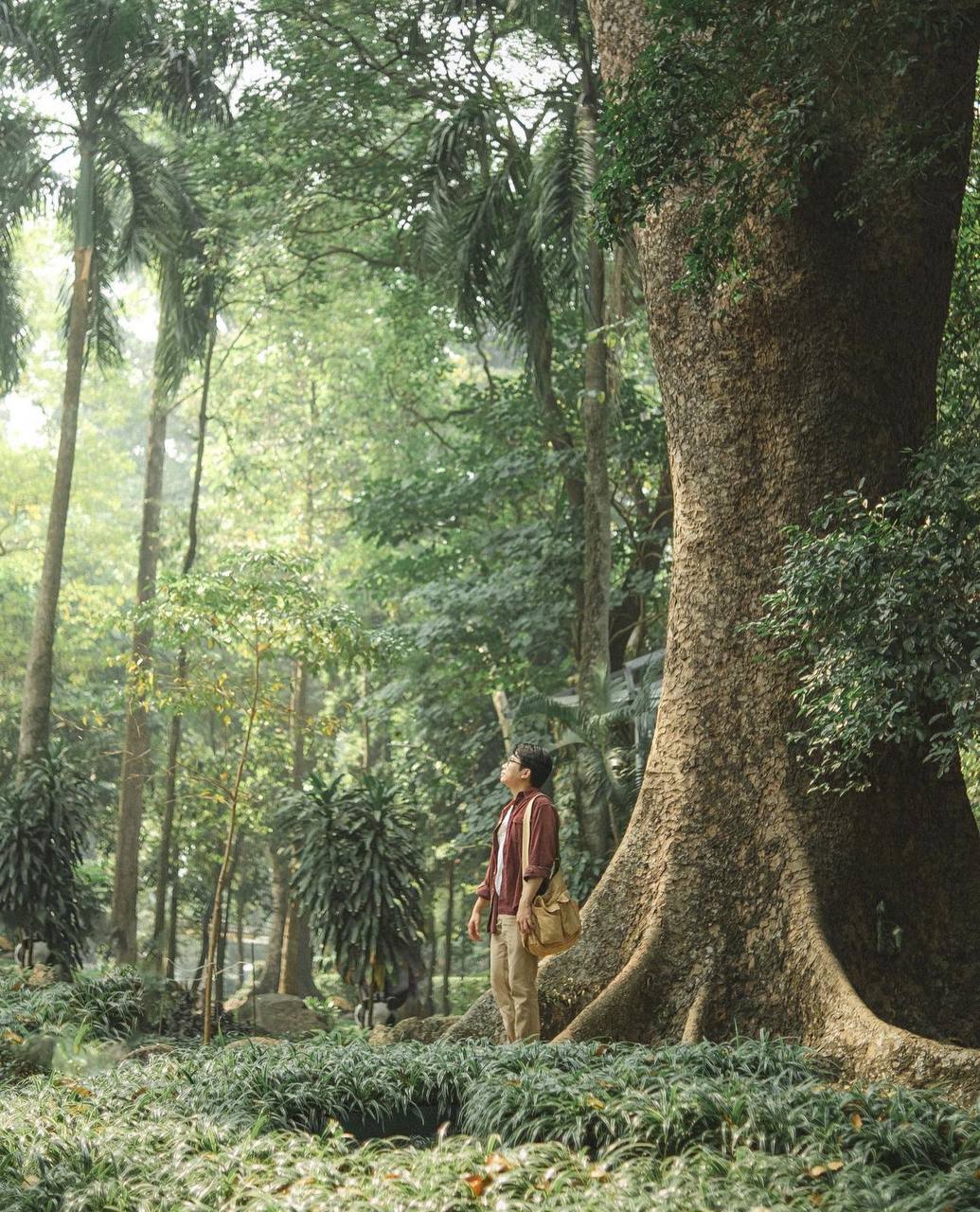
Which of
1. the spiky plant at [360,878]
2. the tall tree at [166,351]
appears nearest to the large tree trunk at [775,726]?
the spiky plant at [360,878]

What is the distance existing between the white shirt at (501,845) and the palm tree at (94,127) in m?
8.95

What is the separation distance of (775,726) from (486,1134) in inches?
113

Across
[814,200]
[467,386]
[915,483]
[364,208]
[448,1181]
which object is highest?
[364,208]

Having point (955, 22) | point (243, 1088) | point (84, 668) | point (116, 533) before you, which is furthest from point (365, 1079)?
point (116, 533)

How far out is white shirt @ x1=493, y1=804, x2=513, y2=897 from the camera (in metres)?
7.42

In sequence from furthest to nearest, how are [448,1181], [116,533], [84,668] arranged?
[116,533] → [84,668] → [448,1181]

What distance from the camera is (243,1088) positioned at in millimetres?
6199

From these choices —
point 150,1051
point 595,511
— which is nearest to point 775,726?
point 150,1051

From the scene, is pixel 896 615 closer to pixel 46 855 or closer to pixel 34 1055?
pixel 34 1055

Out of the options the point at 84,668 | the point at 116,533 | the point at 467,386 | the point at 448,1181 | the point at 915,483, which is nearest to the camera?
the point at 448,1181

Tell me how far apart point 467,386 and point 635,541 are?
3.58 m

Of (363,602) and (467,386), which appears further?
(363,602)

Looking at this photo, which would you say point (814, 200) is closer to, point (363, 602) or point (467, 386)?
point (467, 386)

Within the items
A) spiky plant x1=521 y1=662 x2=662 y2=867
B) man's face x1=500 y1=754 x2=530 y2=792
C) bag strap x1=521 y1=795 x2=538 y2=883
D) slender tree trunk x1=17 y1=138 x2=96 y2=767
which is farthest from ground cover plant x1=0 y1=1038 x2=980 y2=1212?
slender tree trunk x1=17 y1=138 x2=96 y2=767
